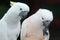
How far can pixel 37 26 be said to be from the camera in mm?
2672

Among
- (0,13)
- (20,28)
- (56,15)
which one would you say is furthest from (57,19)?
(20,28)

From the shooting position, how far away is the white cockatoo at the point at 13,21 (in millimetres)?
2627

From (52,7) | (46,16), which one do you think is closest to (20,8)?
(46,16)

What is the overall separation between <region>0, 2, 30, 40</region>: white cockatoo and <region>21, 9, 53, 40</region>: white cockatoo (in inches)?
3.0

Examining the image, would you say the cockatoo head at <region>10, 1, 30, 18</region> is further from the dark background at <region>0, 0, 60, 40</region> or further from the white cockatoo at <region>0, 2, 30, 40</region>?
the dark background at <region>0, 0, 60, 40</region>

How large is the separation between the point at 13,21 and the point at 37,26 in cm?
24

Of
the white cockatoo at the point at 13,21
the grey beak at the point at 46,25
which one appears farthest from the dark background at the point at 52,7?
the grey beak at the point at 46,25

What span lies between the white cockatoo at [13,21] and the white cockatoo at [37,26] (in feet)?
0.25

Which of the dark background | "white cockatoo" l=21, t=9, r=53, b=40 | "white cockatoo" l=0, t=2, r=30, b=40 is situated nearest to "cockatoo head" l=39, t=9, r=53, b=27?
"white cockatoo" l=21, t=9, r=53, b=40

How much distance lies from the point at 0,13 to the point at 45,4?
3.21 ft

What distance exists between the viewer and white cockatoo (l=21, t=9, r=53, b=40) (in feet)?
8.53

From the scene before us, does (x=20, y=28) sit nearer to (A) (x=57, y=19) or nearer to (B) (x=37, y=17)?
(B) (x=37, y=17)

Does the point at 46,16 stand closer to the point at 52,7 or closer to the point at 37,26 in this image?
the point at 37,26

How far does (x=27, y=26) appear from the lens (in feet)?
8.93
